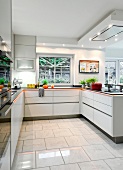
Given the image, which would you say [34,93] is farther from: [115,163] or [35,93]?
[115,163]

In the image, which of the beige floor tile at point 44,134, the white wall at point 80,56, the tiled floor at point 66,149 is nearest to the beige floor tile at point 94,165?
the tiled floor at point 66,149

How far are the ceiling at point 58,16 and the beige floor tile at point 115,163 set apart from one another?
8.57 feet

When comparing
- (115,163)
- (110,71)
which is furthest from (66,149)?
(110,71)

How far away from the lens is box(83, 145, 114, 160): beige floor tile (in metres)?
2.16

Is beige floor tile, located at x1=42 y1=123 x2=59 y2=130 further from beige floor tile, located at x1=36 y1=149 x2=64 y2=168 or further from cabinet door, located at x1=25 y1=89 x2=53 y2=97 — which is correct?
beige floor tile, located at x1=36 y1=149 x2=64 y2=168

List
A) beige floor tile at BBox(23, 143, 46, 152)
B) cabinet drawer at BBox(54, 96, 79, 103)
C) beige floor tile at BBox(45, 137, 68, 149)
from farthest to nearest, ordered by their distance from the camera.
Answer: cabinet drawer at BBox(54, 96, 79, 103) < beige floor tile at BBox(45, 137, 68, 149) < beige floor tile at BBox(23, 143, 46, 152)

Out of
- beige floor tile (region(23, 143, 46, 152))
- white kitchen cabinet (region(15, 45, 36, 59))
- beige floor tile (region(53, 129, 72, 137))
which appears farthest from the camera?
white kitchen cabinet (region(15, 45, 36, 59))

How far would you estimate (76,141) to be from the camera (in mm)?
2723

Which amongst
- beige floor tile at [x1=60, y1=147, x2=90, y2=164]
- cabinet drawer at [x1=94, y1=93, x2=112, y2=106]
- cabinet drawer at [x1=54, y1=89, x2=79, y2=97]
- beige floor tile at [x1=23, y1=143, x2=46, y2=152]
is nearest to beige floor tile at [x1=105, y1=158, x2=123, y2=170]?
beige floor tile at [x1=60, y1=147, x2=90, y2=164]

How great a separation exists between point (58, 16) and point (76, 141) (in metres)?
2.69

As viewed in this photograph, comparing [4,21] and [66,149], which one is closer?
[4,21]

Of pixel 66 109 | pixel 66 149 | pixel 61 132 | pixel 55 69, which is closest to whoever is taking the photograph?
pixel 66 149

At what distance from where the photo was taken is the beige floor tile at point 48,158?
6.54ft

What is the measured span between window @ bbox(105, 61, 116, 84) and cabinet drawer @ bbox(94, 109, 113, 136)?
3483mm
